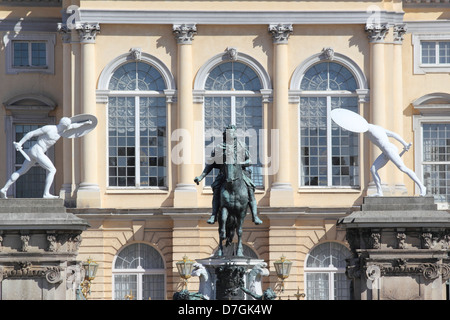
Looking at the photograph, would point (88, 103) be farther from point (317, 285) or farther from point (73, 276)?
point (73, 276)

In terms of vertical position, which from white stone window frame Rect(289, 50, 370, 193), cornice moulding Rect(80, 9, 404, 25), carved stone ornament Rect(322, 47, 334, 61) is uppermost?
cornice moulding Rect(80, 9, 404, 25)

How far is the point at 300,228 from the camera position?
5694cm

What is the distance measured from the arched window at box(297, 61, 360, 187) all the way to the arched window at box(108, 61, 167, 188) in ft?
15.7

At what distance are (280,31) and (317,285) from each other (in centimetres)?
858

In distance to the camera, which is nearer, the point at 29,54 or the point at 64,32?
the point at 64,32

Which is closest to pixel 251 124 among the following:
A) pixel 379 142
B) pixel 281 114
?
→ pixel 281 114

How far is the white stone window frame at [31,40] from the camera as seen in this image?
58.8 m

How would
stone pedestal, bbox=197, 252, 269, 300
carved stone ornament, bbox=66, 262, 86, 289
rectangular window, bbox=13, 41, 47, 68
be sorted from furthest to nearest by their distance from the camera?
1. rectangular window, bbox=13, 41, 47, 68
2. carved stone ornament, bbox=66, 262, 86, 289
3. stone pedestal, bbox=197, 252, 269, 300

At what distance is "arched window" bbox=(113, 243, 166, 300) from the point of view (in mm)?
56688

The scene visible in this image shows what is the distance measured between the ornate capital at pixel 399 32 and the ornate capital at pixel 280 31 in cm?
360

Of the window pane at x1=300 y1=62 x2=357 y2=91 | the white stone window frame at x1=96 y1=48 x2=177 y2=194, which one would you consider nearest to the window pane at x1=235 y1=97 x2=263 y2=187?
the window pane at x1=300 y1=62 x2=357 y2=91

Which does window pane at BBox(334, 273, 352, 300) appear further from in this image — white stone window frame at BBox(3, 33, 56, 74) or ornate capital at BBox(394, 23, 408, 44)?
white stone window frame at BBox(3, 33, 56, 74)

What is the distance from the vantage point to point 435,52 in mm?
59281
